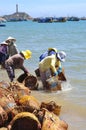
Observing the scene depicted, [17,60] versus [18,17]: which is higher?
[17,60]

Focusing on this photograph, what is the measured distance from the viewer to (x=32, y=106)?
8.01 metres

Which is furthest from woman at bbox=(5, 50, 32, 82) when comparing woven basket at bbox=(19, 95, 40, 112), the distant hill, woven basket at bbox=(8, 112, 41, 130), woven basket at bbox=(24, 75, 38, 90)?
the distant hill

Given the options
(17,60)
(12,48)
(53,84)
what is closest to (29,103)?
(53,84)

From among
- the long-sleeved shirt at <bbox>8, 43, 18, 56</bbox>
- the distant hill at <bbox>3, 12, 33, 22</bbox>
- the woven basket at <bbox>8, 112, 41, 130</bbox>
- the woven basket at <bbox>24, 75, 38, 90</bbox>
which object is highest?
the woven basket at <bbox>8, 112, 41, 130</bbox>

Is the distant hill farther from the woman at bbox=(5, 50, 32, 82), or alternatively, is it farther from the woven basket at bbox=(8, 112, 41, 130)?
the woven basket at bbox=(8, 112, 41, 130)

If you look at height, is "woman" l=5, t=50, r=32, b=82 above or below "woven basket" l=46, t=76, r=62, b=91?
above

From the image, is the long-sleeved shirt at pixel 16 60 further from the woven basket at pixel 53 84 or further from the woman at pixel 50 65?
the woven basket at pixel 53 84

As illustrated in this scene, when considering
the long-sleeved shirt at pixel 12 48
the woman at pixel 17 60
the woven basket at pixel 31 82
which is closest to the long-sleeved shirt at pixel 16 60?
the woman at pixel 17 60

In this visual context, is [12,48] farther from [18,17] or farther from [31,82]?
[18,17]

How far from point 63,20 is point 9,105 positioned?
120 metres

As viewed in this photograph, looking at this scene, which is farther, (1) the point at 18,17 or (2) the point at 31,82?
(1) the point at 18,17

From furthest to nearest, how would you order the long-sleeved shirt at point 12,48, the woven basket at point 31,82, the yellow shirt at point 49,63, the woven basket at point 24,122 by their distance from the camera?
the long-sleeved shirt at point 12,48 → the woven basket at point 31,82 → the yellow shirt at point 49,63 → the woven basket at point 24,122

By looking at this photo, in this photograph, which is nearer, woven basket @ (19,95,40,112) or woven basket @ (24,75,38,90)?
woven basket @ (19,95,40,112)

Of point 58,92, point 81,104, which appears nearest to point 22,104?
point 81,104
